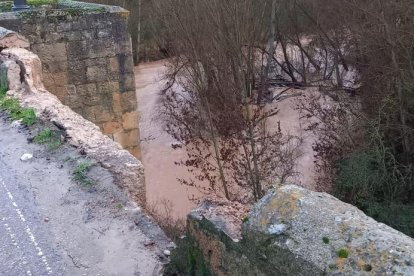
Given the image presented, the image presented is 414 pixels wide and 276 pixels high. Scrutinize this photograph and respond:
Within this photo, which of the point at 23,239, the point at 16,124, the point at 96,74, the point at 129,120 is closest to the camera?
the point at 23,239

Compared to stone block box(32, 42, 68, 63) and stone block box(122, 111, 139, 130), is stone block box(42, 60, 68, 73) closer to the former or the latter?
stone block box(32, 42, 68, 63)

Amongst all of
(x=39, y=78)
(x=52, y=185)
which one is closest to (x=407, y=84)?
(x=39, y=78)

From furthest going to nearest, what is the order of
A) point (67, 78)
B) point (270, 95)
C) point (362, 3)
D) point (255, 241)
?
point (270, 95)
point (362, 3)
point (67, 78)
point (255, 241)

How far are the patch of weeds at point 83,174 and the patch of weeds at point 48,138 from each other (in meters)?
0.57

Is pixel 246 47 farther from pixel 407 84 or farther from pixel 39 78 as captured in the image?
pixel 39 78

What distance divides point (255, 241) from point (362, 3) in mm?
11524

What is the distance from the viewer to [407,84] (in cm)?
980

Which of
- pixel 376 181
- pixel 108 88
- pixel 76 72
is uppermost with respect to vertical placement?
A: pixel 76 72

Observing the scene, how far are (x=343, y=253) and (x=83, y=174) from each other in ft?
8.23

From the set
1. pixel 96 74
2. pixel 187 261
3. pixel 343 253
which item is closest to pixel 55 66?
pixel 96 74

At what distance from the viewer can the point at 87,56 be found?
23.3 ft

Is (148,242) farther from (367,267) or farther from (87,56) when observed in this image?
(87,56)

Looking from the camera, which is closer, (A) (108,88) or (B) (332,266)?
(B) (332,266)

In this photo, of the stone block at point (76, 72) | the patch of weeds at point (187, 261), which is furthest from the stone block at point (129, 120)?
the patch of weeds at point (187, 261)
